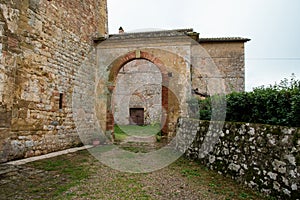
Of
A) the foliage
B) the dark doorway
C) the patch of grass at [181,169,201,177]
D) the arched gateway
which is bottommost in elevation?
the patch of grass at [181,169,201,177]

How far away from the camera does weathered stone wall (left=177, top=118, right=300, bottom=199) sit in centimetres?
235

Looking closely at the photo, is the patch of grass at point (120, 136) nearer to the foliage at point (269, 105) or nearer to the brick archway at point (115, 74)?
the brick archway at point (115, 74)

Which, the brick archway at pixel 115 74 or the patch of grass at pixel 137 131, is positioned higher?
the brick archway at pixel 115 74

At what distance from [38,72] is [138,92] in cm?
1242

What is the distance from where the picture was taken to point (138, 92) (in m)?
17.5

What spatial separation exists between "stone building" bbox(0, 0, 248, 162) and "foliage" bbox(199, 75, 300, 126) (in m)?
3.53

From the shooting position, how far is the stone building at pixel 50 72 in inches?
172

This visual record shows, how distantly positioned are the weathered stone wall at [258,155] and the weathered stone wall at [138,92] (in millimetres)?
12895

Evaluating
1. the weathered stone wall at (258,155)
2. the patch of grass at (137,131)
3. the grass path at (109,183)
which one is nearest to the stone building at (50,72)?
the grass path at (109,183)

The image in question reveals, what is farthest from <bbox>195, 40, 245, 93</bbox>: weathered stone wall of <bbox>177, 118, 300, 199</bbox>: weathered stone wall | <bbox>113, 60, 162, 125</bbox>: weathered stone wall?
<bbox>177, 118, 300, 199</bbox>: weathered stone wall

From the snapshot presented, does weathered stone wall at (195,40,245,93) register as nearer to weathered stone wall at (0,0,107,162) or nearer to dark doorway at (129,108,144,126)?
weathered stone wall at (0,0,107,162)

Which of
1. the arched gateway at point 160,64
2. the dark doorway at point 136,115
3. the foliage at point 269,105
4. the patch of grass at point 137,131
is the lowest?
the patch of grass at point 137,131

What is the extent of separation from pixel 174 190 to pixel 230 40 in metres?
9.27

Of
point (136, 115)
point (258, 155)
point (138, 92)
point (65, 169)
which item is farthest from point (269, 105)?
Result: point (136, 115)
